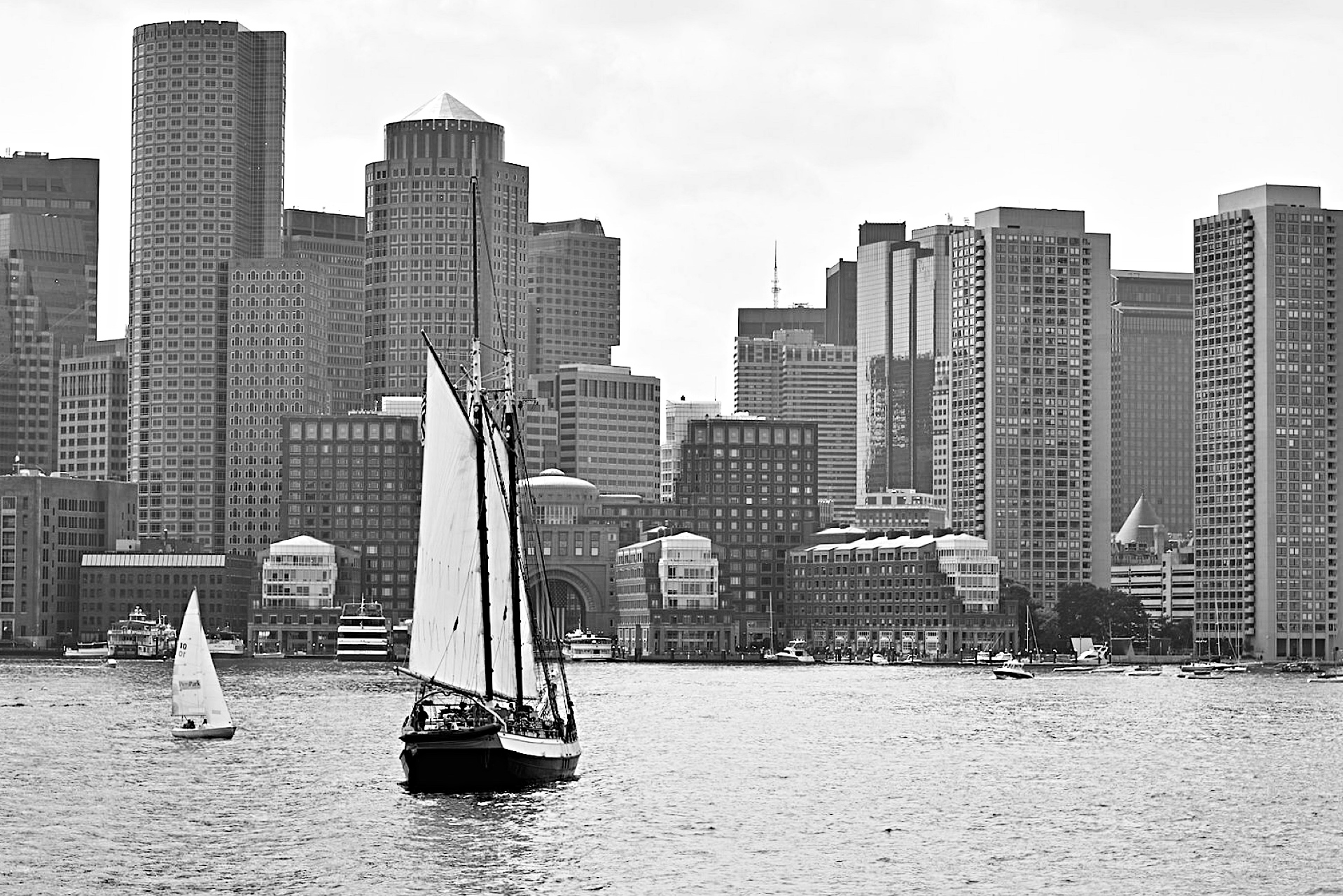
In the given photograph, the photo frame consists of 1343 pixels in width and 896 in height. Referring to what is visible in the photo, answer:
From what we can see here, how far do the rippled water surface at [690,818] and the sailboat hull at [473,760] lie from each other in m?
0.95

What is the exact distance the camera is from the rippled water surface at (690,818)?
91.4 m

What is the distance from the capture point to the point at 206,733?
15675cm

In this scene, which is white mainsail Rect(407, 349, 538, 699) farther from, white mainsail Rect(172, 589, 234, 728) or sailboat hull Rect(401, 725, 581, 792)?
white mainsail Rect(172, 589, 234, 728)

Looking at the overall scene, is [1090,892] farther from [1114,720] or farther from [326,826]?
[1114,720]

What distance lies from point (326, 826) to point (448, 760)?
6680 millimetres

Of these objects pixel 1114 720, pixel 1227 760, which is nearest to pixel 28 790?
pixel 1227 760

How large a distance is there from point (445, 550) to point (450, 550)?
1.12 feet

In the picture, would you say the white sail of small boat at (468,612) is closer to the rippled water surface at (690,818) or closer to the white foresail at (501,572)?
the white foresail at (501,572)

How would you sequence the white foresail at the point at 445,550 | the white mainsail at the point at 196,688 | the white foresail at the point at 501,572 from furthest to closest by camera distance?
the white mainsail at the point at 196,688
the white foresail at the point at 501,572
the white foresail at the point at 445,550

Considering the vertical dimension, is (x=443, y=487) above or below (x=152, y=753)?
above

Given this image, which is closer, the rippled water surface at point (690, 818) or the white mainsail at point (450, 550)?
the rippled water surface at point (690, 818)

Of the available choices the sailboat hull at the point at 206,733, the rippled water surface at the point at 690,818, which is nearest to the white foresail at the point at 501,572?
the rippled water surface at the point at 690,818

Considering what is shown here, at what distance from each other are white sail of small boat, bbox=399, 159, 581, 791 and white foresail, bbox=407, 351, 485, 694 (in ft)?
0.15

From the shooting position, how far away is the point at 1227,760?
495 ft
